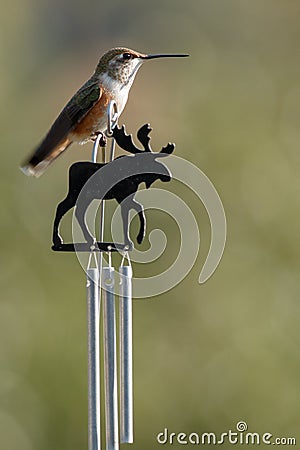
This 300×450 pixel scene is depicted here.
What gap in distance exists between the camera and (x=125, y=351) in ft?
5.79

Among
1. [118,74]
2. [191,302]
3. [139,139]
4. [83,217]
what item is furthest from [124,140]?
[191,302]

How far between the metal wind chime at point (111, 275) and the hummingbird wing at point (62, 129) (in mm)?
217

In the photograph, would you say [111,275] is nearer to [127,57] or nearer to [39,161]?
[39,161]

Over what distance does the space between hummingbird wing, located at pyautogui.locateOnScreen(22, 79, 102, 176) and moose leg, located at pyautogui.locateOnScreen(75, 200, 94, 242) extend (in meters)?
0.28

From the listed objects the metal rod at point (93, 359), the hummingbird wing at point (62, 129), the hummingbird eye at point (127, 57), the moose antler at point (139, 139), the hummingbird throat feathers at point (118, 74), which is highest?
the hummingbird eye at point (127, 57)

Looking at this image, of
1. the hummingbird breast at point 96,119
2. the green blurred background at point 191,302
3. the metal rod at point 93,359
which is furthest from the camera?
the green blurred background at point 191,302

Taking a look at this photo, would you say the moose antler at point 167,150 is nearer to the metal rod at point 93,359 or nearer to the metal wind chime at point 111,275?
the metal wind chime at point 111,275

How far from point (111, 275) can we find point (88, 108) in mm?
427

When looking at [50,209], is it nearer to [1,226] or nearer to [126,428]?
[1,226]

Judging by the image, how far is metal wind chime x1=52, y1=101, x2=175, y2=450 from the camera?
175cm

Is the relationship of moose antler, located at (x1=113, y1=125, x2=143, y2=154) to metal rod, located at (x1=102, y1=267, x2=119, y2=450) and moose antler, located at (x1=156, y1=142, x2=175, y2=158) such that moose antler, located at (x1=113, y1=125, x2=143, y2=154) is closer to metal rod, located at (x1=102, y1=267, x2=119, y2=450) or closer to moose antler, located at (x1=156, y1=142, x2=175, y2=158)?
moose antler, located at (x1=156, y1=142, x2=175, y2=158)

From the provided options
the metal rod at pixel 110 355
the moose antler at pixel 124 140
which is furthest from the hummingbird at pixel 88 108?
the metal rod at pixel 110 355

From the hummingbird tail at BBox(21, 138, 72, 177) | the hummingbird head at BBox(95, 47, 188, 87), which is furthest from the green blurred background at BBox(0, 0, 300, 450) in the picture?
the hummingbird head at BBox(95, 47, 188, 87)

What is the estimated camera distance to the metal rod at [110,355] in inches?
68.9
